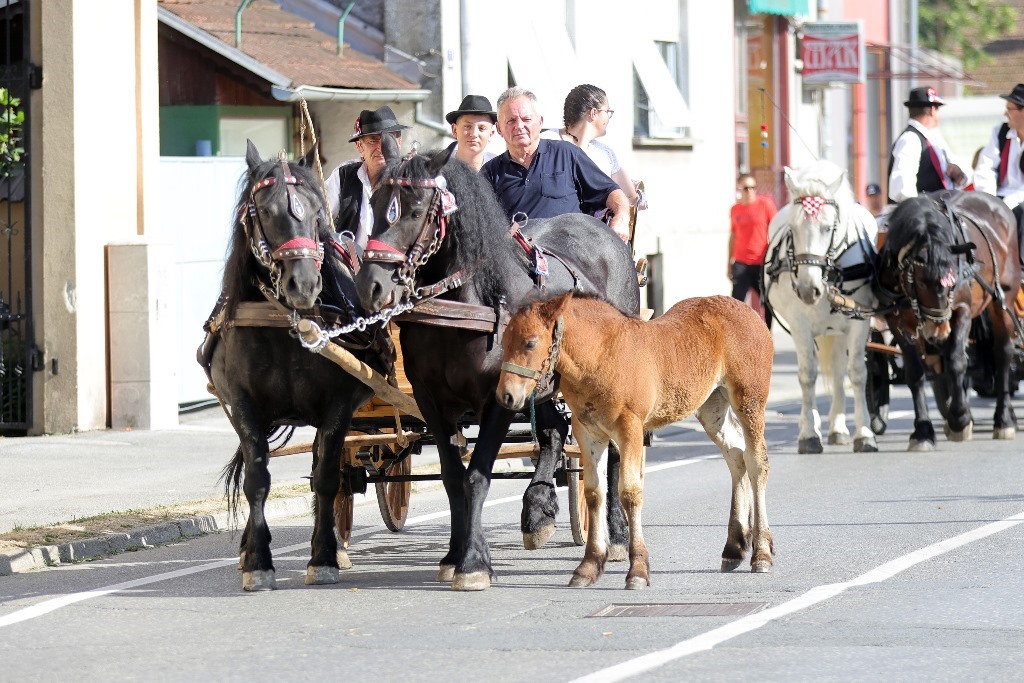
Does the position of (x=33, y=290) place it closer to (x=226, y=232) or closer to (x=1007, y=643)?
(x=226, y=232)

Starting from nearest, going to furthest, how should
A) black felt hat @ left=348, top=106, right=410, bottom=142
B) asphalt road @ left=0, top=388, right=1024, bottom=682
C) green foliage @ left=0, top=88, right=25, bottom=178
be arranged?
asphalt road @ left=0, top=388, right=1024, bottom=682 → black felt hat @ left=348, top=106, right=410, bottom=142 → green foliage @ left=0, top=88, right=25, bottom=178

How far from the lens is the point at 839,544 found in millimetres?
9180

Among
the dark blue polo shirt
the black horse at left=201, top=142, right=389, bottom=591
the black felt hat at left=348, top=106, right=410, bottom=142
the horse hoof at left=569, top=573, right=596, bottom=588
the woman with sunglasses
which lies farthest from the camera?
the woman with sunglasses

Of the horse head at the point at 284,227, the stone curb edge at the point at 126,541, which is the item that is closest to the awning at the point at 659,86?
the stone curb edge at the point at 126,541

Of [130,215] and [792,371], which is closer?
[130,215]

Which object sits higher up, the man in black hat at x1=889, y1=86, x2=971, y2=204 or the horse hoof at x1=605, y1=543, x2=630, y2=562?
the man in black hat at x1=889, y1=86, x2=971, y2=204

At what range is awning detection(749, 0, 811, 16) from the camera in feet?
96.2

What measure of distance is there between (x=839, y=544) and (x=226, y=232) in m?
9.19

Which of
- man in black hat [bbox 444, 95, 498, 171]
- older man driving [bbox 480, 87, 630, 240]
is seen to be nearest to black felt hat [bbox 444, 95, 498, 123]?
man in black hat [bbox 444, 95, 498, 171]

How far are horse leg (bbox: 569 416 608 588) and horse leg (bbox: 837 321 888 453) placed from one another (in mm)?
6041

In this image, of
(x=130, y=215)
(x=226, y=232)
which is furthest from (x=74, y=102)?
(x=226, y=232)

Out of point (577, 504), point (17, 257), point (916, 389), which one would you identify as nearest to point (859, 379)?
point (916, 389)

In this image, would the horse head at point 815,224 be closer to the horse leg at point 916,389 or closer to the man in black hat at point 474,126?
the horse leg at point 916,389

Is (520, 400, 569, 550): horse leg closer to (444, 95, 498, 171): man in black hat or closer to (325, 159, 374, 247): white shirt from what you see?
(325, 159, 374, 247): white shirt
